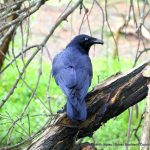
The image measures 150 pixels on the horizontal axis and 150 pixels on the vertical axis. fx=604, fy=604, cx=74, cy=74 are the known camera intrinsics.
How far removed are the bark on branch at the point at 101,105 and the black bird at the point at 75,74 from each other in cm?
9

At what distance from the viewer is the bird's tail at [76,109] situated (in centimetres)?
349

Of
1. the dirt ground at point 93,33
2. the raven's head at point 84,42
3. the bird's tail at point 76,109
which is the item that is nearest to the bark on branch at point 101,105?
the bird's tail at point 76,109

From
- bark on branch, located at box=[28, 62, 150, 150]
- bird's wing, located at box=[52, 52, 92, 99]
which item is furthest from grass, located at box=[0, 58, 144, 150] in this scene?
bark on branch, located at box=[28, 62, 150, 150]

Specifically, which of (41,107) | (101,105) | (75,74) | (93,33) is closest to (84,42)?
(75,74)

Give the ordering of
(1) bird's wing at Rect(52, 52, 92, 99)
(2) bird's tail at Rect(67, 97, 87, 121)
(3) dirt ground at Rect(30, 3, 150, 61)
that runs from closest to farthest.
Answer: (2) bird's tail at Rect(67, 97, 87, 121) < (1) bird's wing at Rect(52, 52, 92, 99) < (3) dirt ground at Rect(30, 3, 150, 61)

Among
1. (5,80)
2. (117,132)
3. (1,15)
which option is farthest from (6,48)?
(5,80)

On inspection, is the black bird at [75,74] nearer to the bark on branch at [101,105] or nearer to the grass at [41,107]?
the bark on branch at [101,105]

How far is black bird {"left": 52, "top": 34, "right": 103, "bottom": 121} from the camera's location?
11.7 feet

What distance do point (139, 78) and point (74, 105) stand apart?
0.43m

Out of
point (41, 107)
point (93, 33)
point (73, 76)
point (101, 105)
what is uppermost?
point (73, 76)

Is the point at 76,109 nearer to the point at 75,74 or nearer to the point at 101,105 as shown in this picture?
the point at 101,105

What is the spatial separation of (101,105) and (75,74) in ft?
1.31

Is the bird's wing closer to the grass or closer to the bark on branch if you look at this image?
the bark on branch

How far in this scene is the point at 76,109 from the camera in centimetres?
354
